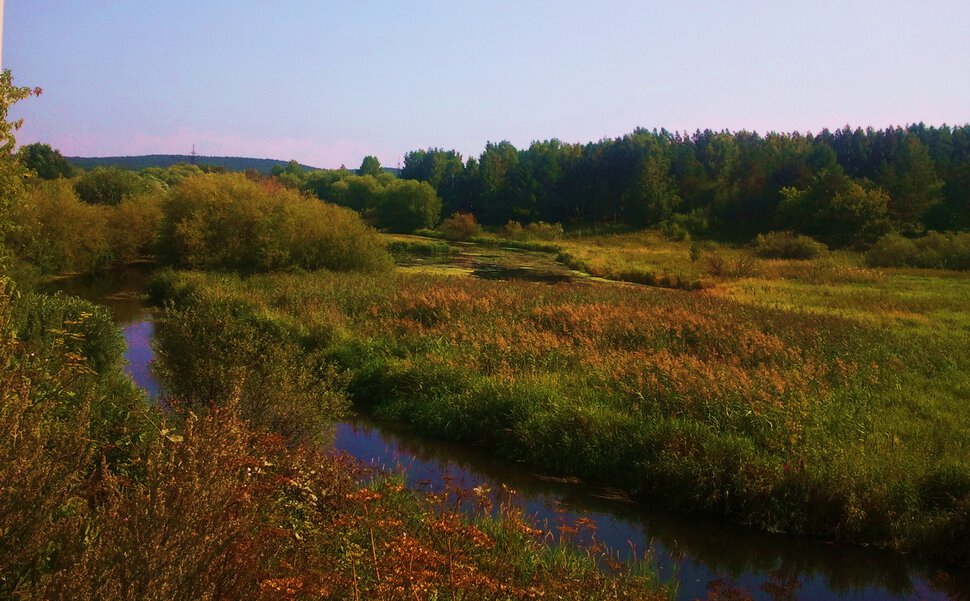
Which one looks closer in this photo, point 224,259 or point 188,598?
point 188,598

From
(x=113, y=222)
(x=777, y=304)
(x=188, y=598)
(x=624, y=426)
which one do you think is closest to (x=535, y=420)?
(x=624, y=426)

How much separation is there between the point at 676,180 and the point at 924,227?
31364 millimetres

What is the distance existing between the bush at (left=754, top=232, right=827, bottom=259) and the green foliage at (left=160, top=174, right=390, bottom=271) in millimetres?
29775

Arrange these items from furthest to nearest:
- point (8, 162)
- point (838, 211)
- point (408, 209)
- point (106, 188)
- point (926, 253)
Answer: point (408, 209), point (838, 211), point (106, 188), point (926, 253), point (8, 162)

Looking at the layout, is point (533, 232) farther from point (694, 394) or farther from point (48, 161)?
point (694, 394)

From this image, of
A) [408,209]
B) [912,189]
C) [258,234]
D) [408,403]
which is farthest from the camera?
[408,209]

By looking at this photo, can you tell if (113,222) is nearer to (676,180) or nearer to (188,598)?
(188,598)

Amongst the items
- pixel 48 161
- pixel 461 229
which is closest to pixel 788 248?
pixel 461 229

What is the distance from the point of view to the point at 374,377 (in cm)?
1538

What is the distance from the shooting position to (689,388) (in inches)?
494

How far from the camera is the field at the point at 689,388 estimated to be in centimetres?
984

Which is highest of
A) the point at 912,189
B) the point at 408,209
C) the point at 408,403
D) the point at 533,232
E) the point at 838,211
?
the point at 912,189

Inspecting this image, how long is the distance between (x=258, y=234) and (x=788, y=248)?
36691mm

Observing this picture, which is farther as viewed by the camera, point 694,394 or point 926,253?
point 926,253
